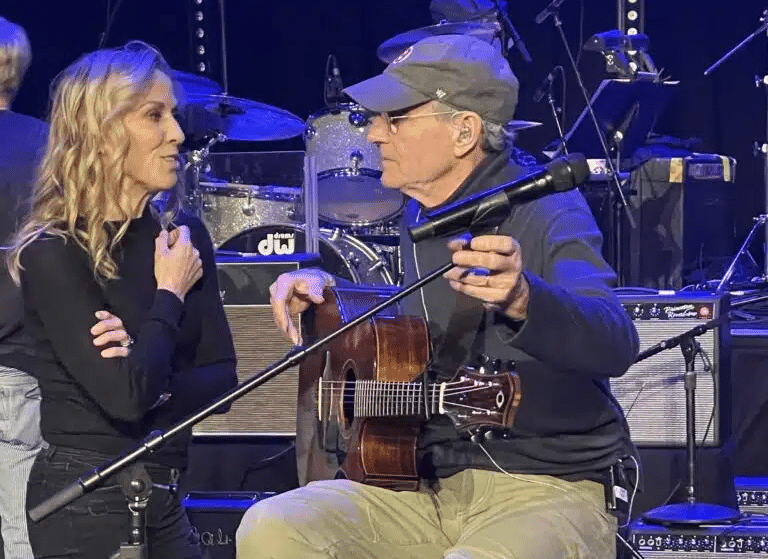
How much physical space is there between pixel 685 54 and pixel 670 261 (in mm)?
2314

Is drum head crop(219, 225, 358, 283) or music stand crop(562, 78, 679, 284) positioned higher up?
music stand crop(562, 78, 679, 284)

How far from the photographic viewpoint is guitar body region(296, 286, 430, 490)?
322 centimetres

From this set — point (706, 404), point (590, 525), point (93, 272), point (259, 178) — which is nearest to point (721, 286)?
point (706, 404)

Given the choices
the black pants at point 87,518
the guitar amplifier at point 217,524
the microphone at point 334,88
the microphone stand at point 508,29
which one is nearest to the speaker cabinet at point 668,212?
the microphone stand at point 508,29

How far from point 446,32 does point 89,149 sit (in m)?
4.14

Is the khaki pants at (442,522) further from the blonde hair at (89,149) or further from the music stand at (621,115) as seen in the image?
the music stand at (621,115)

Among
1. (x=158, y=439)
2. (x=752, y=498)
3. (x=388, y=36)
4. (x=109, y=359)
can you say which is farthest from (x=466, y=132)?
(x=388, y=36)

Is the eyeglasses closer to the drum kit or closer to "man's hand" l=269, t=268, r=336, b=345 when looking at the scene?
"man's hand" l=269, t=268, r=336, b=345

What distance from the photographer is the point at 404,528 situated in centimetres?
340

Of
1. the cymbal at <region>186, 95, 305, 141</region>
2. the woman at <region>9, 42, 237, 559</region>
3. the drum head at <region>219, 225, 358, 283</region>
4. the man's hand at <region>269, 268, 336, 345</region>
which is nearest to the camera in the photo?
the woman at <region>9, 42, 237, 559</region>

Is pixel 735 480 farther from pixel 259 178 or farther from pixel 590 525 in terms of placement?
pixel 259 178

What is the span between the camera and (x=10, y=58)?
4688 millimetres

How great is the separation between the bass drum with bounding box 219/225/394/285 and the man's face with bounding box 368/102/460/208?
286 cm

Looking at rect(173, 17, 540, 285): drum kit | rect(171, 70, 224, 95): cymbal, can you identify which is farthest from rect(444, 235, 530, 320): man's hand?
rect(171, 70, 224, 95): cymbal
